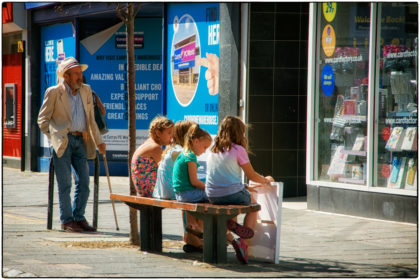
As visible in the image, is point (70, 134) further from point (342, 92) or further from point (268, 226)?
point (342, 92)

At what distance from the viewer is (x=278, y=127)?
1177cm

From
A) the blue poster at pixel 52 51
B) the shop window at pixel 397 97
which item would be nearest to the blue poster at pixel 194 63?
the blue poster at pixel 52 51

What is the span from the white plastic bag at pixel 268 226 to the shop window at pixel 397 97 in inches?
113

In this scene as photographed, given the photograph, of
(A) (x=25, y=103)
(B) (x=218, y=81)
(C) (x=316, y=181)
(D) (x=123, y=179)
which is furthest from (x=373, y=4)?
(A) (x=25, y=103)

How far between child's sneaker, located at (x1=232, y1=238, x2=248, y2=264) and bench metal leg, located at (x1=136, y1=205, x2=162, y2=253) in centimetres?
93

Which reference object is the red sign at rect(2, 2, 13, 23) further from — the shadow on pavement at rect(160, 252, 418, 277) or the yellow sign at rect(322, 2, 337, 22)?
the shadow on pavement at rect(160, 252, 418, 277)

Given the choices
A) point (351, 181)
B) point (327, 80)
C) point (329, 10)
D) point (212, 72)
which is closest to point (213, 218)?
point (351, 181)

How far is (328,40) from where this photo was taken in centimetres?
1000

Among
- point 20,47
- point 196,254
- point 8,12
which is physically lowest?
point 196,254

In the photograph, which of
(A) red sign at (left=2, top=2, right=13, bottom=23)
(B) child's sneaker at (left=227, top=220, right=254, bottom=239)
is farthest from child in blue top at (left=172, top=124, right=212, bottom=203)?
(A) red sign at (left=2, top=2, right=13, bottom=23)

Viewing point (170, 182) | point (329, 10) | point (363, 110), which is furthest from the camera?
point (329, 10)

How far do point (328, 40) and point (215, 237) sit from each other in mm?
4835

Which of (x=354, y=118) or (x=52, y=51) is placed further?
(x=52, y=51)

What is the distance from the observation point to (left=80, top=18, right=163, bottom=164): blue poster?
15.6 meters
